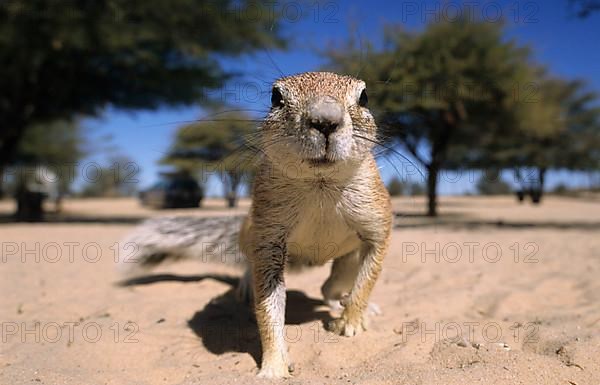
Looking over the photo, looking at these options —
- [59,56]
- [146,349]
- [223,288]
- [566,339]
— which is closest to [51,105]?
[59,56]

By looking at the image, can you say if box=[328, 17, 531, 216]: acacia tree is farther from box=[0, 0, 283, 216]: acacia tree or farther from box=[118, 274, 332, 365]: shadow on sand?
box=[118, 274, 332, 365]: shadow on sand

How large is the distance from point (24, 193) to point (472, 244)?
1450cm

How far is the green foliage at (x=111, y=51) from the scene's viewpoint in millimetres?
11266

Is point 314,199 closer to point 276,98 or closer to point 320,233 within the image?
point 320,233

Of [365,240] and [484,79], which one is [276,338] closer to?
[365,240]

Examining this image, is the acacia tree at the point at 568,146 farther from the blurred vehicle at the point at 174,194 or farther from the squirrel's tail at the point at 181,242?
the squirrel's tail at the point at 181,242

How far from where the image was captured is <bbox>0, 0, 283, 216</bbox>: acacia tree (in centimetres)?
1127

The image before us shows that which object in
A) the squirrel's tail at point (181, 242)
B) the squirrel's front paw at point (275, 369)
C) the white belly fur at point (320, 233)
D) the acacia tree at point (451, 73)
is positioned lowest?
the squirrel's front paw at point (275, 369)

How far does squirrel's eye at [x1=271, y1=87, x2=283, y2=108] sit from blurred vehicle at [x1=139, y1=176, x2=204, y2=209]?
18.4 m

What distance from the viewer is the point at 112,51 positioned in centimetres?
1238

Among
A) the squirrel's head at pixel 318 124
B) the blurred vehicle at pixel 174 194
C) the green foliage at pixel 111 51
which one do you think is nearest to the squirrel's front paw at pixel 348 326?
the squirrel's head at pixel 318 124

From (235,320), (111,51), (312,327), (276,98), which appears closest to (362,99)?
(276,98)

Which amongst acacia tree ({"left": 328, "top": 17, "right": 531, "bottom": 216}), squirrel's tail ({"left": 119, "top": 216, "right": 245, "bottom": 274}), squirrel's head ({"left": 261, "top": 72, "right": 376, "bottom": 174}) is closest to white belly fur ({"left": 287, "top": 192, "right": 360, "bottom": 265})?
squirrel's head ({"left": 261, "top": 72, "right": 376, "bottom": 174})

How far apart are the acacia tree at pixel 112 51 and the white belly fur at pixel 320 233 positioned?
887 centimetres
